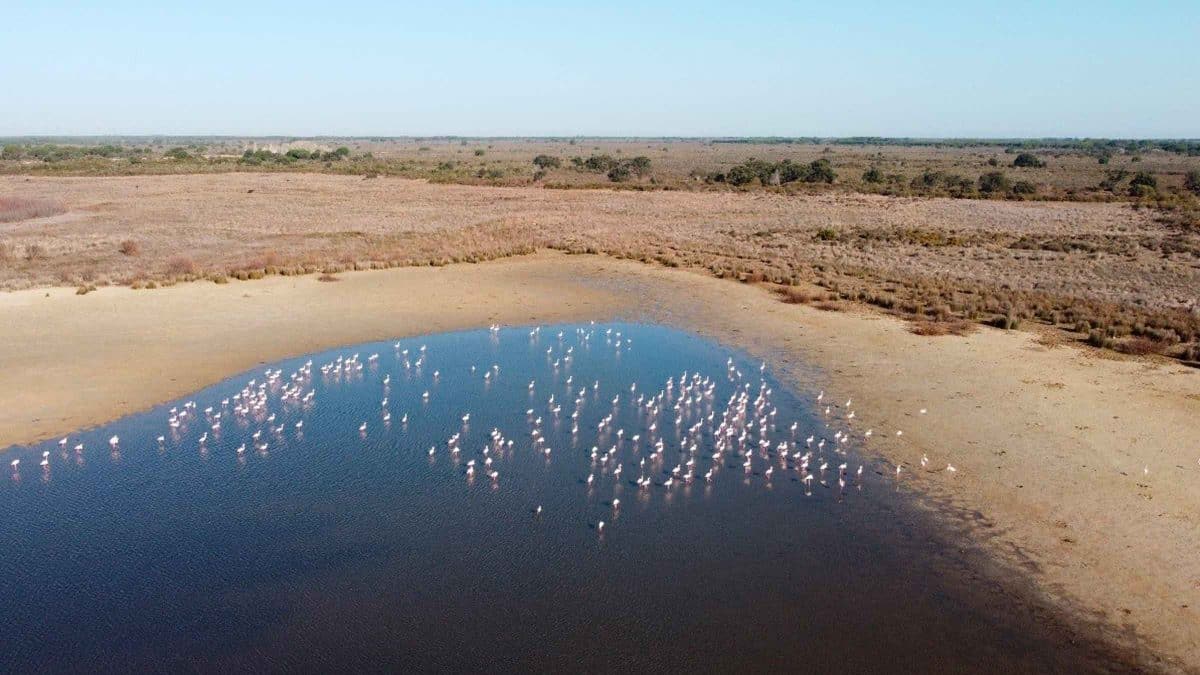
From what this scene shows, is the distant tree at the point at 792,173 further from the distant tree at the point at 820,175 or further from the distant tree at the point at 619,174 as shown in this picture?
the distant tree at the point at 619,174

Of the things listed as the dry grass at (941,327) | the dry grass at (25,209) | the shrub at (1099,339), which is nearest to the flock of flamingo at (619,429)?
the dry grass at (941,327)

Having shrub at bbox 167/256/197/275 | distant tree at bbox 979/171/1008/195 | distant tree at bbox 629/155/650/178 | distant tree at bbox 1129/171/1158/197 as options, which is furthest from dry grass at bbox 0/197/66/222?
distant tree at bbox 1129/171/1158/197

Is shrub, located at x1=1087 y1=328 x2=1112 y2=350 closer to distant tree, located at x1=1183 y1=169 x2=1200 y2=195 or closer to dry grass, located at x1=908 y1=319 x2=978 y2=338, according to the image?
dry grass, located at x1=908 y1=319 x2=978 y2=338

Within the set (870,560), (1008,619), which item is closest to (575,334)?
(870,560)

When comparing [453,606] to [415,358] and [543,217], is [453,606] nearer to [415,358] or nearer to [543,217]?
[415,358]

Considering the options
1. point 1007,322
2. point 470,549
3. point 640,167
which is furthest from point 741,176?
point 470,549

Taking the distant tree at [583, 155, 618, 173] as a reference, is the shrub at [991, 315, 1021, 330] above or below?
below
